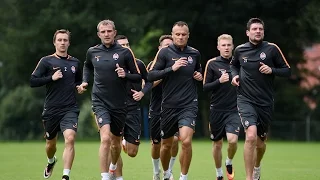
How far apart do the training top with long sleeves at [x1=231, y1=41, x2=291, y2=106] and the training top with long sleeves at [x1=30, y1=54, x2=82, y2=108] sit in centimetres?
308

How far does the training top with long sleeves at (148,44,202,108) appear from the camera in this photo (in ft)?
46.7

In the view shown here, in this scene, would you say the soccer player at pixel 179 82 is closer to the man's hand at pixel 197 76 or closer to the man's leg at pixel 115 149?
the man's hand at pixel 197 76

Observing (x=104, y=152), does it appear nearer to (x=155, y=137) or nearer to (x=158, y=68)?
(x=158, y=68)

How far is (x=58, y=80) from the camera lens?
15.1 metres

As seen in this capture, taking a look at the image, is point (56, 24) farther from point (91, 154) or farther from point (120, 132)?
point (120, 132)

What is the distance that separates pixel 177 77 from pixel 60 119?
2.41 meters

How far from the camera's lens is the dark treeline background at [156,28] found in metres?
42.8

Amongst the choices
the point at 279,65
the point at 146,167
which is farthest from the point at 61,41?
the point at 146,167

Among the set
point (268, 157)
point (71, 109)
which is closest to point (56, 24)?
point (268, 157)

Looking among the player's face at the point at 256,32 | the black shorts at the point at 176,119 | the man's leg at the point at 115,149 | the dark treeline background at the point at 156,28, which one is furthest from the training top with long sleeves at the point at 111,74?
the dark treeline background at the point at 156,28

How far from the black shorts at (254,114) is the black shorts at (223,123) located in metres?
1.43

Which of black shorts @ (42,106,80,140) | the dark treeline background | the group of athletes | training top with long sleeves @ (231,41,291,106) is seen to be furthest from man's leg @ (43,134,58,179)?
the dark treeline background

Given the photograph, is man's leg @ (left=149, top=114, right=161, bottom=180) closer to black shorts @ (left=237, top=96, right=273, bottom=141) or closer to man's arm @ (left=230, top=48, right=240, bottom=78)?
man's arm @ (left=230, top=48, right=240, bottom=78)

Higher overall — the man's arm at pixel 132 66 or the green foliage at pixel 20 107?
the man's arm at pixel 132 66
